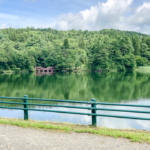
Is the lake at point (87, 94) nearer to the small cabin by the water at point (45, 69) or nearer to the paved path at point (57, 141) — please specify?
the paved path at point (57, 141)

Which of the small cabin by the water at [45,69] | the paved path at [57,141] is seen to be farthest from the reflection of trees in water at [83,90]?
the small cabin by the water at [45,69]

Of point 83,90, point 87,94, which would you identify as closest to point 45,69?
point 83,90

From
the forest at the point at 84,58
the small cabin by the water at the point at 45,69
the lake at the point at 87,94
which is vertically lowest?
the lake at the point at 87,94

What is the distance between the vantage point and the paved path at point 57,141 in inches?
247

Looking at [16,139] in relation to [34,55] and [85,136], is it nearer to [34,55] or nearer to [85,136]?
[85,136]

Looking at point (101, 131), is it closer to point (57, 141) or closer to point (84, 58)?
point (57, 141)

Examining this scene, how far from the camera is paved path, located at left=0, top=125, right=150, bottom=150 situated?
6.27m

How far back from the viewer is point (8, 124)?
8719 millimetres

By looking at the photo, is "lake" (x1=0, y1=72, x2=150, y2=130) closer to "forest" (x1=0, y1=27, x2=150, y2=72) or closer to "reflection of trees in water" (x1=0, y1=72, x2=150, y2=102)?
"reflection of trees in water" (x1=0, y1=72, x2=150, y2=102)

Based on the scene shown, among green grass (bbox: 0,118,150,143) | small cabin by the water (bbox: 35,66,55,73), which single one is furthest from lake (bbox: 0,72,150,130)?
small cabin by the water (bbox: 35,66,55,73)

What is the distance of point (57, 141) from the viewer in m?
6.77

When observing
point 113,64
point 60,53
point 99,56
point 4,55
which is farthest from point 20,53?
point 113,64

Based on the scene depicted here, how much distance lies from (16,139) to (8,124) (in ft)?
6.19

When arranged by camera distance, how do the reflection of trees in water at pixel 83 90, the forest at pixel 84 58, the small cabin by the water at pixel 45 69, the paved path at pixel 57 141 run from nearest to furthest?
the paved path at pixel 57 141, the reflection of trees in water at pixel 83 90, the forest at pixel 84 58, the small cabin by the water at pixel 45 69
